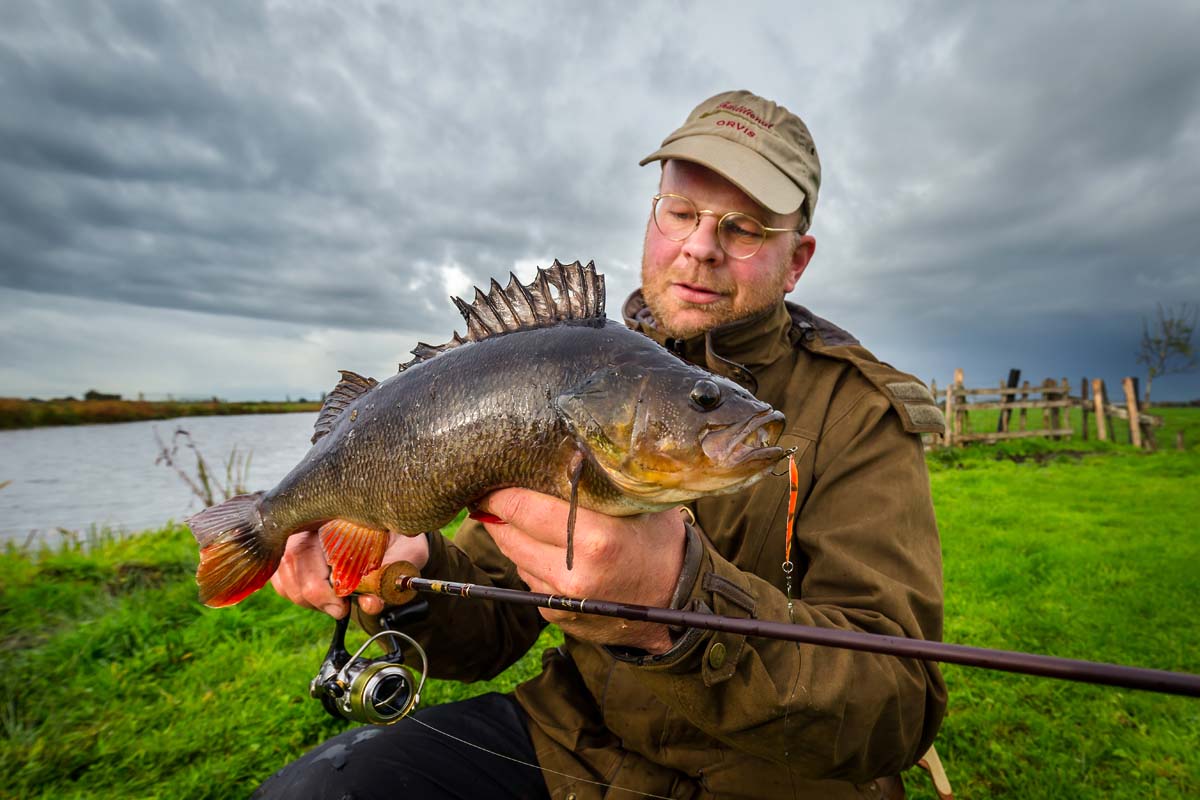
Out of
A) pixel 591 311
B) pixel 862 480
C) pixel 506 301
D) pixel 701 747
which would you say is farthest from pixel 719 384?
pixel 701 747

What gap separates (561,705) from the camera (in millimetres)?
2791

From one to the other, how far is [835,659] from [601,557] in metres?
0.82

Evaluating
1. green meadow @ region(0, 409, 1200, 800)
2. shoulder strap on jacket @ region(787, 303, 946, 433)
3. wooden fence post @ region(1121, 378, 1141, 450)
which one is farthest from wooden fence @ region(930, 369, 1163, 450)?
shoulder strap on jacket @ region(787, 303, 946, 433)

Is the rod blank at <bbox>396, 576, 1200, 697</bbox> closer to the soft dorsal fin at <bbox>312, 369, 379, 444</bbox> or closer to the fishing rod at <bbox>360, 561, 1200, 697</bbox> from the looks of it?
the fishing rod at <bbox>360, 561, 1200, 697</bbox>

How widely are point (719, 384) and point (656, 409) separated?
19 cm

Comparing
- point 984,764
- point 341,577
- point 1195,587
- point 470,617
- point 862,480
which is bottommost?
point 984,764

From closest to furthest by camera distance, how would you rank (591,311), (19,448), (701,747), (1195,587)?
(591,311) → (701,747) → (1195,587) → (19,448)

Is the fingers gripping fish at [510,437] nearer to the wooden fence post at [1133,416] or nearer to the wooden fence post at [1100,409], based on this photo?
the wooden fence post at [1133,416]

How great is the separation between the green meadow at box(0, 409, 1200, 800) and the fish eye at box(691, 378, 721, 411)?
11.0 feet

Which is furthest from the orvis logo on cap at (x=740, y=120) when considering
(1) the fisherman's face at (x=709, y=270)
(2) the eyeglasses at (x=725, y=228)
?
(2) the eyeglasses at (x=725, y=228)

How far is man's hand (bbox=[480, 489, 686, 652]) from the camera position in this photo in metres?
1.68

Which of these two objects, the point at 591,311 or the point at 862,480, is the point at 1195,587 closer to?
the point at 862,480

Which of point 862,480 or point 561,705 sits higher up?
point 862,480

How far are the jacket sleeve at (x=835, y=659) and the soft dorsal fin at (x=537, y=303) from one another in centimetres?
91
